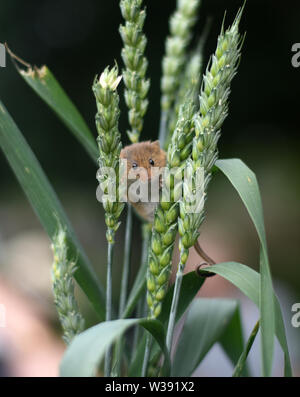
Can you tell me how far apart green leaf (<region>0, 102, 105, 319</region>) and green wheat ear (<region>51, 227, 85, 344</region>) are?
7 centimetres

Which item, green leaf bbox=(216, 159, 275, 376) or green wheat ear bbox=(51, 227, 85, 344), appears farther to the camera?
green wheat ear bbox=(51, 227, 85, 344)

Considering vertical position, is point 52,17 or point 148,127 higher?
point 52,17

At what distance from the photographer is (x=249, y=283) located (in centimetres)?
48

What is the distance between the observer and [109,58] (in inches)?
98.1

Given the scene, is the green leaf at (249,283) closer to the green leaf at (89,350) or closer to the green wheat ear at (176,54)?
the green leaf at (89,350)

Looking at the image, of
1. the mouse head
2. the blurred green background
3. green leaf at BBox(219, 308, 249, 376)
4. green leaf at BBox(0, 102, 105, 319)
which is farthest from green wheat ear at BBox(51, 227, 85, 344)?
the blurred green background

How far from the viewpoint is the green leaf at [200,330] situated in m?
0.61

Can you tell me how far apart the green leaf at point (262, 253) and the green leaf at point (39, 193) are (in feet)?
0.67

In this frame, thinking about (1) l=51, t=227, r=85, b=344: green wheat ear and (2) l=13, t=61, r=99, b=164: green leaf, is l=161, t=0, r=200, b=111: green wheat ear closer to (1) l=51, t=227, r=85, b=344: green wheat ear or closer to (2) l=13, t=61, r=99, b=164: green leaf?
(2) l=13, t=61, r=99, b=164: green leaf

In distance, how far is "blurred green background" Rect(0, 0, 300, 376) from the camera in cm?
238

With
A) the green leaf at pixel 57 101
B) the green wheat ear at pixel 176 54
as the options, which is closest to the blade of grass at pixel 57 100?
the green leaf at pixel 57 101
